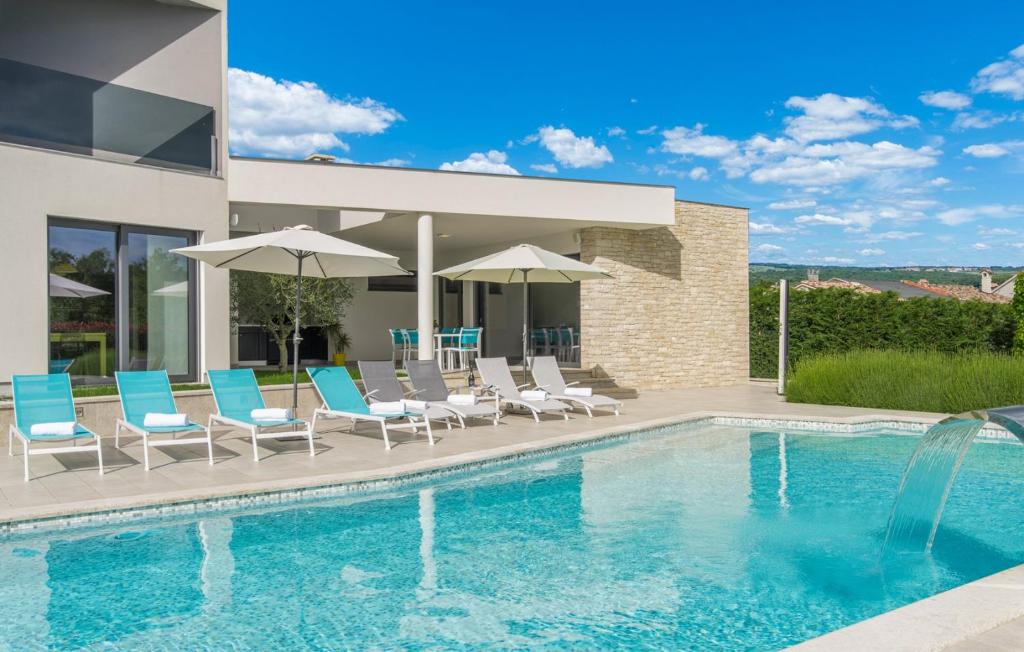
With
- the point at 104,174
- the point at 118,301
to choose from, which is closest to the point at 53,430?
the point at 118,301

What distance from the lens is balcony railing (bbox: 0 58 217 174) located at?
10.3 metres

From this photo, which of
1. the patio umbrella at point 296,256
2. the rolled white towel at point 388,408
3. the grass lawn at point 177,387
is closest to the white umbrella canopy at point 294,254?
the patio umbrella at point 296,256

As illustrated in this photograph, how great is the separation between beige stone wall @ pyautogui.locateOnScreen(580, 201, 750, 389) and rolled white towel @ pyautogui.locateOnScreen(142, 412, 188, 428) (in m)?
9.57

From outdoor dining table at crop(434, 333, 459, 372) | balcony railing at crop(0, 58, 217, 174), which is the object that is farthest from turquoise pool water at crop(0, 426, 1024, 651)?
outdoor dining table at crop(434, 333, 459, 372)

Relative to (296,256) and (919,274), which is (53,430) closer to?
(296,256)

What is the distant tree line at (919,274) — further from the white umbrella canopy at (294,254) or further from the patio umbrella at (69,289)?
the patio umbrella at (69,289)

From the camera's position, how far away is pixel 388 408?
31.2 feet

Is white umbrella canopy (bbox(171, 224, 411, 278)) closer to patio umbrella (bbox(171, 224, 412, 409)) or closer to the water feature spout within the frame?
patio umbrella (bbox(171, 224, 412, 409))

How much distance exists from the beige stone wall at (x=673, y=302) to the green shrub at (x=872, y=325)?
0.64 metres

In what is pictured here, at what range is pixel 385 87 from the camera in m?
37.0

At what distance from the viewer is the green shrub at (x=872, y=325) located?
1695 cm

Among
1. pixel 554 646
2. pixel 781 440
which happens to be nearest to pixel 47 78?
pixel 554 646

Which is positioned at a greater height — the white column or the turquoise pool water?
the white column

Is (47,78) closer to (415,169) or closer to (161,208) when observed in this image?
(161,208)
